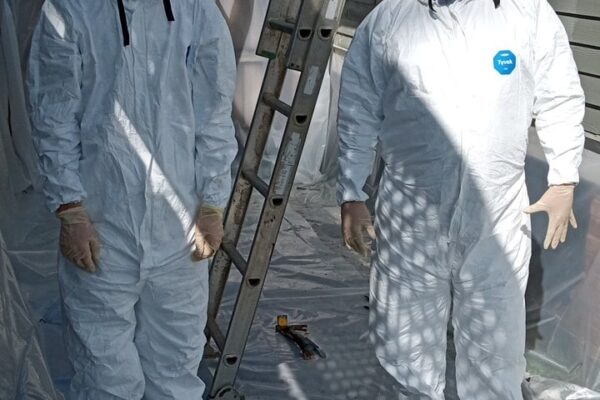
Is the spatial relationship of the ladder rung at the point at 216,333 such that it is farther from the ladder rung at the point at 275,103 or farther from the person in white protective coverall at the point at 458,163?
the ladder rung at the point at 275,103

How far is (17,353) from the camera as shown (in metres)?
2.19

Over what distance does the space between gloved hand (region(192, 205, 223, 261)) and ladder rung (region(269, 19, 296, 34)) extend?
2.39ft

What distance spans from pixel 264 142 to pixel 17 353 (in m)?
1.17

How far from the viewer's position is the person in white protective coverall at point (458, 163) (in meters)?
2.24

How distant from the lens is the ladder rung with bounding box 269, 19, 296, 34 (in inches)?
106

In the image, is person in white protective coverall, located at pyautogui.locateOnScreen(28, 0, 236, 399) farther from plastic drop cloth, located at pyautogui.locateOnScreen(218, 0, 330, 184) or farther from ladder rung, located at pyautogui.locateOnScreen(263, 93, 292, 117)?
plastic drop cloth, located at pyautogui.locateOnScreen(218, 0, 330, 184)

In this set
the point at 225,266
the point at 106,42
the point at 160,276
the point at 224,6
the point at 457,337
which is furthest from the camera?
the point at 224,6

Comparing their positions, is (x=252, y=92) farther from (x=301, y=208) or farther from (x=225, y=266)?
(x=225, y=266)

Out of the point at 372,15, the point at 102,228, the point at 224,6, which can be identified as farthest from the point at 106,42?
the point at 224,6

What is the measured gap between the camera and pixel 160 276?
2266 mm

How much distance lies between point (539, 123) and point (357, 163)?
0.55m

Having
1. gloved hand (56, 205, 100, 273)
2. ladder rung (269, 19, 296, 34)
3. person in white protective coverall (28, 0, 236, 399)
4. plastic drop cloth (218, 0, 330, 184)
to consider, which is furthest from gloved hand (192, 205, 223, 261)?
plastic drop cloth (218, 0, 330, 184)

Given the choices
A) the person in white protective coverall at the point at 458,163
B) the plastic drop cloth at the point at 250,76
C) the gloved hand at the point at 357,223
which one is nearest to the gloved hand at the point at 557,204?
the person in white protective coverall at the point at 458,163

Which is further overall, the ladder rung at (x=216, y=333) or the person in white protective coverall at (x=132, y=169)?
the ladder rung at (x=216, y=333)
